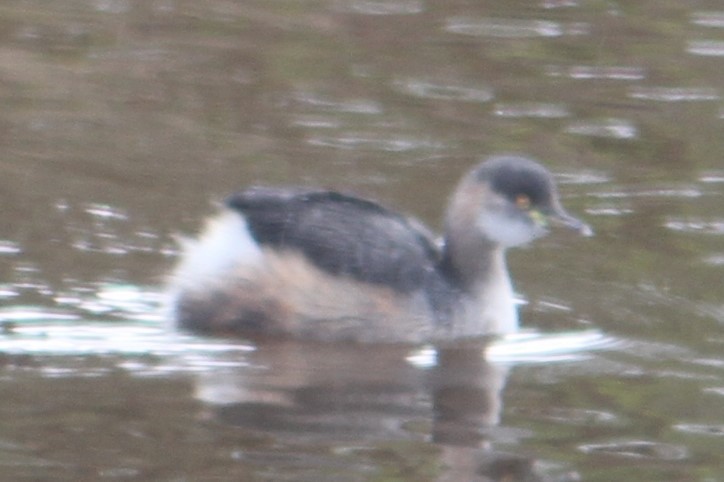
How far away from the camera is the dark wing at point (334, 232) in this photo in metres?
7.87

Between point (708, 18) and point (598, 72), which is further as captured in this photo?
point (708, 18)

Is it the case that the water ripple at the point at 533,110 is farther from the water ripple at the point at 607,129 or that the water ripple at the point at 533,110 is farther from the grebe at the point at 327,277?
the grebe at the point at 327,277

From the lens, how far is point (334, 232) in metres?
7.88

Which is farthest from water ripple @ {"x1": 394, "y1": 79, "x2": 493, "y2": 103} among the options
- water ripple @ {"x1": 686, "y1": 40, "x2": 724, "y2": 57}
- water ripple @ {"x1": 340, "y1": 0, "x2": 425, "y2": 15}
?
water ripple @ {"x1": 686, "y1": 40, "x2": 724, "y2": 57}

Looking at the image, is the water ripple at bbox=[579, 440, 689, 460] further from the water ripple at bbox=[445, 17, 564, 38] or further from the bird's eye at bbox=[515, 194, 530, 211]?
the water ripple at bbox=[445, 17, 564, 38]

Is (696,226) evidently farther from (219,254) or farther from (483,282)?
(219,254)

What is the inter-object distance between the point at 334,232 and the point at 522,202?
34.6 inches

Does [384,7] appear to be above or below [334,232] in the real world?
above

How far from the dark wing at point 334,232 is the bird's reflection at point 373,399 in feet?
1.07

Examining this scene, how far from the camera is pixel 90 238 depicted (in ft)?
29.1

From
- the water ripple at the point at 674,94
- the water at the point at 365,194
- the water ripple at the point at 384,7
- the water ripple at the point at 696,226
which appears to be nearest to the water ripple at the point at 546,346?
the water at the point at 365,194

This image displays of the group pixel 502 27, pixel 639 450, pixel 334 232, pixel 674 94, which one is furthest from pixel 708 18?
pixel 639 450

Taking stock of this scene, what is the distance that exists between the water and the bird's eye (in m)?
0.53

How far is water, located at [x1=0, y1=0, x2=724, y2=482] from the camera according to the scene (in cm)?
660
